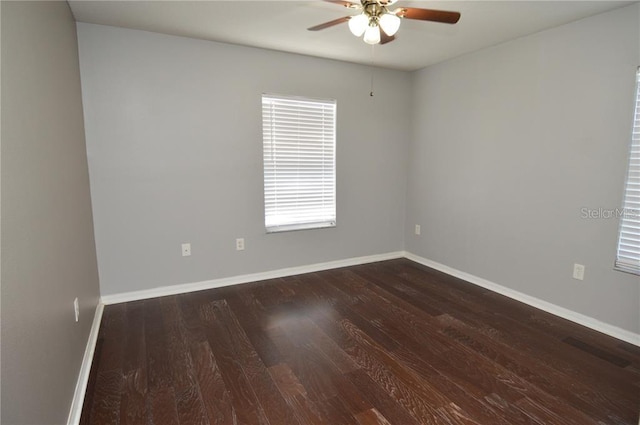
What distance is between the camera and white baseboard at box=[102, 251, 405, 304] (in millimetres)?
3107

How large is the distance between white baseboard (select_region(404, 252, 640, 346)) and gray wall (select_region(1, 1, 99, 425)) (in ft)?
11.3

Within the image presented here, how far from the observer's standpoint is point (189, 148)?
3.19 m

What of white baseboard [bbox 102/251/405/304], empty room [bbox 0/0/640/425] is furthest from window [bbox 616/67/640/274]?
white baseboard [bbox 102/251/405/304]

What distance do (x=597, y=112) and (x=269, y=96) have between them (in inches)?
110

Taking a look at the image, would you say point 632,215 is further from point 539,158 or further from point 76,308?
point 76,308

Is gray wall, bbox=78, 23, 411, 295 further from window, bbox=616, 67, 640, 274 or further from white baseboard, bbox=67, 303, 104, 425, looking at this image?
window, bbox=616, 67, 640, 274

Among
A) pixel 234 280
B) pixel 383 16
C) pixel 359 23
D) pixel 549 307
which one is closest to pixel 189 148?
pixel 234 280

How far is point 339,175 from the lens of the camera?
13.0 ft

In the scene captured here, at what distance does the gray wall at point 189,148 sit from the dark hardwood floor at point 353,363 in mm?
466

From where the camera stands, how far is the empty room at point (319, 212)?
1734mm

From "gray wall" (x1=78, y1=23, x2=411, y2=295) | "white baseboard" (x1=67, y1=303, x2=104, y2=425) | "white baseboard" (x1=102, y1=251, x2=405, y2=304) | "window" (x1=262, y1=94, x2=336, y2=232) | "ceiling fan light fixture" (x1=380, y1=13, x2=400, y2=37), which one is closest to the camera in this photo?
"white baseboard" (x1=67, y1=303, x2=104, y2=425)

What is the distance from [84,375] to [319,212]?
2.57 meters

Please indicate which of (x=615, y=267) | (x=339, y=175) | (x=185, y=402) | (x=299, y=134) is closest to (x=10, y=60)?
(x=185, y=402)

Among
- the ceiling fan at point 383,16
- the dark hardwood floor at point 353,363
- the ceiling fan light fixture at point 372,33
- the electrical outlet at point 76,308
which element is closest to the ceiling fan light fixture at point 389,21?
the ceiling fan at point 383,16
